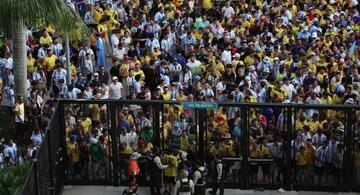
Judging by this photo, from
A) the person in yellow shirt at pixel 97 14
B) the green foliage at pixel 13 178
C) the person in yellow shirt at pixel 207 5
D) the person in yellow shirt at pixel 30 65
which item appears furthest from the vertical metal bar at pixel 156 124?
the person in yellow shirt at pixel 207 5

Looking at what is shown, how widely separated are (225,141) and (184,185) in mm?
1957

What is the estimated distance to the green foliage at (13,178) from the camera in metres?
17.9

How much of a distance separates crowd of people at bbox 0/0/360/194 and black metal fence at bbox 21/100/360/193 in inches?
1.2

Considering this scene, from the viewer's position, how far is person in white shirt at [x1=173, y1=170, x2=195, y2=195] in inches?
740

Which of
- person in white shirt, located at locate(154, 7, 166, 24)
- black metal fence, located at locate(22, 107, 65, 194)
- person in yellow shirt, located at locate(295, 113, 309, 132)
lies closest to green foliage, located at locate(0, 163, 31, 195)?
black metal fence, located at locate(22, 107, 65, 194)

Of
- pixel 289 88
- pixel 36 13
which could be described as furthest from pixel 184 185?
pixel 289 88

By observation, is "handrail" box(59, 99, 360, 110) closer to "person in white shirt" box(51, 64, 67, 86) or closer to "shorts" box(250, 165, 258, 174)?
"shorts" box(250, 165, 258, 174)

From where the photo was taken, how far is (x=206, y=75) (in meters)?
26.2

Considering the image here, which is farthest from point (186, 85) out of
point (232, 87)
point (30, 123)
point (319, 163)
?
point (319, 163)

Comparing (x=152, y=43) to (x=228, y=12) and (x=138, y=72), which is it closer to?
(x=138, y=72)

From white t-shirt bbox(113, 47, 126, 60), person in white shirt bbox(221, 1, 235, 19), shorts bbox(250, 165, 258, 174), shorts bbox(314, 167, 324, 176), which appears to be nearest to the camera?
shorts bbox(314, 167, 324, 176)

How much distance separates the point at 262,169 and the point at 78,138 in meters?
4.84

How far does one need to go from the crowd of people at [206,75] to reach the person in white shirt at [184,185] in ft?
3.99

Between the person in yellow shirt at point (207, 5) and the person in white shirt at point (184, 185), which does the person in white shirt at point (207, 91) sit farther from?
the person in yellow shirt at point (207, 5)
